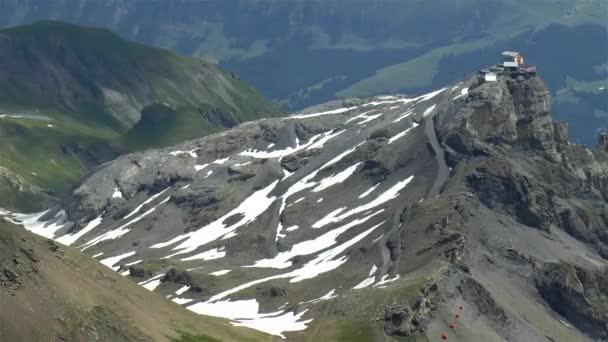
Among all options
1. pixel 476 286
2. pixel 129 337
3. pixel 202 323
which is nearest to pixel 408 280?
pixel 476 286

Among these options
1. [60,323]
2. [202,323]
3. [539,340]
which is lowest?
[539,340]

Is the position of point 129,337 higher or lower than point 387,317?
higher

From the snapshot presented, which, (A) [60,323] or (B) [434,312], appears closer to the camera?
(A) [60,323]

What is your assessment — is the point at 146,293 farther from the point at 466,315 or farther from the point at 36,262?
the point at 466,315

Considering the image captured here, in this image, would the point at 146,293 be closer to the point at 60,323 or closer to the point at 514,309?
the point at 60,323

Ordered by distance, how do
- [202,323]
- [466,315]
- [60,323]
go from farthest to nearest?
[466,315]
[202,323]
[60,323]

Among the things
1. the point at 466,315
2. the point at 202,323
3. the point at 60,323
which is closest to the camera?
the point at 60,323
